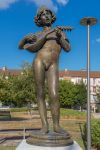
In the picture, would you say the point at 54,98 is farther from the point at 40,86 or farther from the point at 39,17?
the point at 39,17

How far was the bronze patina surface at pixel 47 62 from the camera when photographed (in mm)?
6676

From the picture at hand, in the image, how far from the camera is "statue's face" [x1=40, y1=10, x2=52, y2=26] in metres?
7.07

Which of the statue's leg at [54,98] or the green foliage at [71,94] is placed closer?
the statue's leg at [54,98]

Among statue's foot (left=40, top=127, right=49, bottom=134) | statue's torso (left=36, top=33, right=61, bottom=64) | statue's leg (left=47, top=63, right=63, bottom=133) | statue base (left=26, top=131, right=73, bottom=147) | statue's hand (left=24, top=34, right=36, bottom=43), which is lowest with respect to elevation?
statue base (left=26, top=131, right=73, bottom=147)

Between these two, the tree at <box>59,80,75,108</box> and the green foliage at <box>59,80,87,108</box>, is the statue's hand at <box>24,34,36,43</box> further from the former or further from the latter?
the green foliage at <box>59,80,87,108</box>

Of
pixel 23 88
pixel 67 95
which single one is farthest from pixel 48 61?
pixel 67 95

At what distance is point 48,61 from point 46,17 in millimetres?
956

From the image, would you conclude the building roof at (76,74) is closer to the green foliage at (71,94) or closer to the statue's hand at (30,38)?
the green foliage at (71,94)

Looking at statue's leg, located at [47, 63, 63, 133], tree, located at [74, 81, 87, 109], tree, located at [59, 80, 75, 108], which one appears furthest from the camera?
tree, located at [74, 81, 87, 109]

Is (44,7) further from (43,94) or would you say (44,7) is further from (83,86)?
(83,86)

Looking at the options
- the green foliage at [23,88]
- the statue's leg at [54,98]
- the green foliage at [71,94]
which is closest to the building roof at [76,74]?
the green foliage at [71,94]

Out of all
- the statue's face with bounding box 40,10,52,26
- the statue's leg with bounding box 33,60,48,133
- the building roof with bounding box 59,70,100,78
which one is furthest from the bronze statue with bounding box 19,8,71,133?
the building roof with bounding box 59,70,100,78

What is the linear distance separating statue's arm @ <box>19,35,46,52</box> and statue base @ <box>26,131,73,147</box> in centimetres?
168

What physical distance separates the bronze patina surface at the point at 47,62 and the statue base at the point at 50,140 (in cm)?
22
